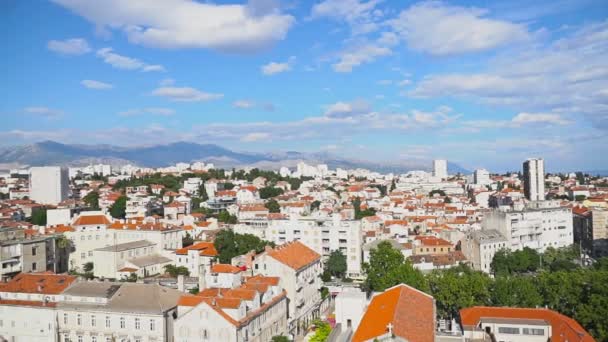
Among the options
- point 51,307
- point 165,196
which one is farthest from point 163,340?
point 165,196

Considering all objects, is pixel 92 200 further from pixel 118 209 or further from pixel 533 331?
pixel 533 331

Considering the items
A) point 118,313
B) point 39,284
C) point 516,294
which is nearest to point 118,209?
point 39,284

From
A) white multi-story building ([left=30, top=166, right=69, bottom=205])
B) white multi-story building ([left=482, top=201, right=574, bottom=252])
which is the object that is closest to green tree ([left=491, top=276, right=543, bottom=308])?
white multi-story building ([left=482, top=201, right=574, bottom=252])

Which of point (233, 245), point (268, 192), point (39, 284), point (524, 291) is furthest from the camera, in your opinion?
point (268, 192)

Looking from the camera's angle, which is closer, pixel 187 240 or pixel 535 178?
pixel 187 240

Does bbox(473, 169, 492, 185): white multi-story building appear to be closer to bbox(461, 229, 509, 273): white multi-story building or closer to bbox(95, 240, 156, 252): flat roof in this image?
bbox(461, 229, 509, 273): white multi-story building

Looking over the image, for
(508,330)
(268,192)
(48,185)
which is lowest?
(508,330)
